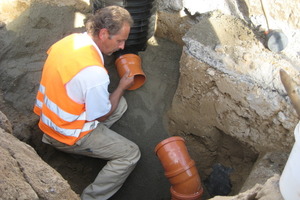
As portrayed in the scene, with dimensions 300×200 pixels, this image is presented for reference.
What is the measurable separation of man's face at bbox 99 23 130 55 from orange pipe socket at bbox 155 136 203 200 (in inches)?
33.4

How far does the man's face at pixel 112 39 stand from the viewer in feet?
8.71

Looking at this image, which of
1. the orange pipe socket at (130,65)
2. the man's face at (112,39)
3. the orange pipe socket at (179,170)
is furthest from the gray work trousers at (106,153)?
the man's face at (112,39)

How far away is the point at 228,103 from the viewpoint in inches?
117

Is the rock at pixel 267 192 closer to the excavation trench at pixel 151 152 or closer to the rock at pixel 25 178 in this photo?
the rock at pixel 25 178

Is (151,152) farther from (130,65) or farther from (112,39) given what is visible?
(112,39)

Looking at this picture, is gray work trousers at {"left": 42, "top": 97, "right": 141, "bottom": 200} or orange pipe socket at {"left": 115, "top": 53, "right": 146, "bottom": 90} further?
orange pipe socket at {"left": 115, "top": 53, "right": 146, "bottom": 90}

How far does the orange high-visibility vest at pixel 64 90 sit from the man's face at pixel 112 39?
0.36 ft

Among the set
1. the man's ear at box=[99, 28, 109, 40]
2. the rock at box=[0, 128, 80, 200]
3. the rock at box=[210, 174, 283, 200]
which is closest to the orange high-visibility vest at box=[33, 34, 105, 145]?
the man's ear at box=[99, 28, 109, 40]

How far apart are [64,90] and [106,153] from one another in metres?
0.71

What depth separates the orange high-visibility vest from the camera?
2.54m

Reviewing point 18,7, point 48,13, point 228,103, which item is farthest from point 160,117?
point 18,7

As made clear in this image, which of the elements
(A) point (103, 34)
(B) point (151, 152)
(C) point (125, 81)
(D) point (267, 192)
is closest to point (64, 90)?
(A) point (103, 34)

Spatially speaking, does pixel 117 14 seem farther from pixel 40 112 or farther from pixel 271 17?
pixel 271 17

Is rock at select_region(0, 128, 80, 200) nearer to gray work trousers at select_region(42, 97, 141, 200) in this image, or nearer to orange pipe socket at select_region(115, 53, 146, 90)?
gray work trousers at select_region(42, 97, 141, 200)
